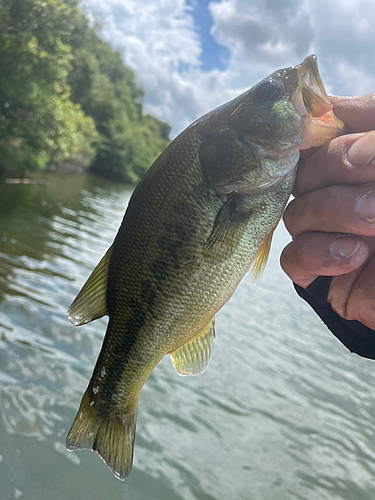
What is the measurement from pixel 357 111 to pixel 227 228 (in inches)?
34.8

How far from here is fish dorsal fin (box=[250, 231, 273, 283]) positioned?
2182 millimetres

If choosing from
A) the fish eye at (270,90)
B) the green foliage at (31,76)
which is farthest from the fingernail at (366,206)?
the green foliage at (31,76)

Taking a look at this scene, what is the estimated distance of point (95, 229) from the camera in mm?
16203

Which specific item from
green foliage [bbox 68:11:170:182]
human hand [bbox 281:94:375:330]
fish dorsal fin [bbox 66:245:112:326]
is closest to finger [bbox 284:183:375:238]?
human hand [bbox 281:94:375:330]

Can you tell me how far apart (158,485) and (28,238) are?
9.25 m

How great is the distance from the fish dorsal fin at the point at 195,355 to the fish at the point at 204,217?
5 cm

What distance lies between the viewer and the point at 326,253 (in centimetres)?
202

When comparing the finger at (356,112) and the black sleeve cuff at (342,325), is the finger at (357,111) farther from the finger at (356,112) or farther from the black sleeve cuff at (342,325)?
the black sleeve cuff at (342,325)

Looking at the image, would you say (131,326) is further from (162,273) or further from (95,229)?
(95,229)

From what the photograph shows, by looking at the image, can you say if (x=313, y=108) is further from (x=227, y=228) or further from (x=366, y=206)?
(x=227, y=228)

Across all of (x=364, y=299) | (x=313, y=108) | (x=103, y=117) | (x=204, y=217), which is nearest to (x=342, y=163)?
(x=313, y=108)

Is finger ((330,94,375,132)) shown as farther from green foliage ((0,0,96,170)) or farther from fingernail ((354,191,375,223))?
green foliage ((0,0,96,170))

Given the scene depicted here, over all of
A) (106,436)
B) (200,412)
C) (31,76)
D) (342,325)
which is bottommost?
(200,412)

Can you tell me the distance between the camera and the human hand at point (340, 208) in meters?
1.86
